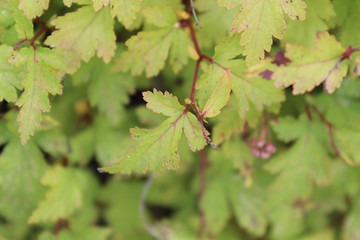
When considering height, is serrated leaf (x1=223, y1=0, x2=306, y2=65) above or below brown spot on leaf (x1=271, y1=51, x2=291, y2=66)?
above

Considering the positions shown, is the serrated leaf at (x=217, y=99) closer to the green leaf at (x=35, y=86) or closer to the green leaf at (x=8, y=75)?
the green leaf at (x=35, y=86)

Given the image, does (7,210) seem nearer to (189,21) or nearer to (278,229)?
(189,21)

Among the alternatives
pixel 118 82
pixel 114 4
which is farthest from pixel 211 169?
pixel 114 4

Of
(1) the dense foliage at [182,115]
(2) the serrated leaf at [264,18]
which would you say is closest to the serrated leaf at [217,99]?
(1) the dense foliage at [182,115]

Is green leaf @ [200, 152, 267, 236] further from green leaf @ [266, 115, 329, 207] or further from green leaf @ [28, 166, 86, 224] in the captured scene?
green leaf @ [28, 166, 86, 224]

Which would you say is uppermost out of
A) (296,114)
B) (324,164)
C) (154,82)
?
(154,82)

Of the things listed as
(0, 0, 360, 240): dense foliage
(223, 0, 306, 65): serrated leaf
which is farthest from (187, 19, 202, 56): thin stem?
(223, 0, 306, 65): serrated leaf
